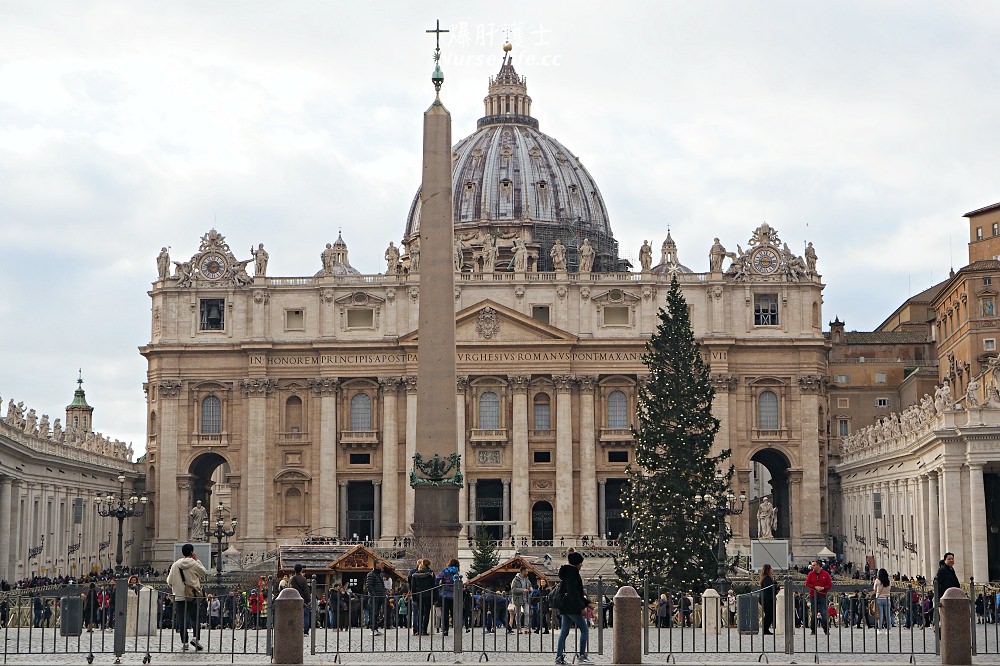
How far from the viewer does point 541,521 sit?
3681 inches

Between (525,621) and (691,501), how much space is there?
1643 centimetres

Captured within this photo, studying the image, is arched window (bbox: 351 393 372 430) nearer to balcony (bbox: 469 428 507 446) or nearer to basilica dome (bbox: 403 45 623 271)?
balcony (bbox: 469 428 507 446)

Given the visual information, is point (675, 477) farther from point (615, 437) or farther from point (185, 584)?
point (615, 437)

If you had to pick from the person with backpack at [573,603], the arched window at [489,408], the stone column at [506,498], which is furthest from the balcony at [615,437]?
the person with backpack at [573,603]

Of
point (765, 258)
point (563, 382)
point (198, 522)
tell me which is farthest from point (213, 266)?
point (765, 258)

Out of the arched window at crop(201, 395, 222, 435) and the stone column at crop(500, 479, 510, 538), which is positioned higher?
the arched window at crop(201, 395, 222, 435)

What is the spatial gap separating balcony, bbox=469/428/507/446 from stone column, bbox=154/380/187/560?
55.2 feet

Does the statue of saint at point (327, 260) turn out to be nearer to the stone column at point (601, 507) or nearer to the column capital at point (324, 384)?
the column capital at point (324, 384)

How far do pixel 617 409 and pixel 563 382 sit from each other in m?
3.69

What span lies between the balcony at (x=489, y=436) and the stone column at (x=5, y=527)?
33.2m

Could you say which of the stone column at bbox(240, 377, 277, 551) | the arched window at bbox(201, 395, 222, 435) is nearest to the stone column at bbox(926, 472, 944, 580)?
the stone column at bbox(240, 377, 277, 551)

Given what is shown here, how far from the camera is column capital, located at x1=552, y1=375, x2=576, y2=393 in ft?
303

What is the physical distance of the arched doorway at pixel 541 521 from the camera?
306 feet

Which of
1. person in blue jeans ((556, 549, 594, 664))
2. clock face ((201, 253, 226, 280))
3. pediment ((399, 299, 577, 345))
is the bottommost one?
person in blue jeans ((556, 549, 594, 664))
